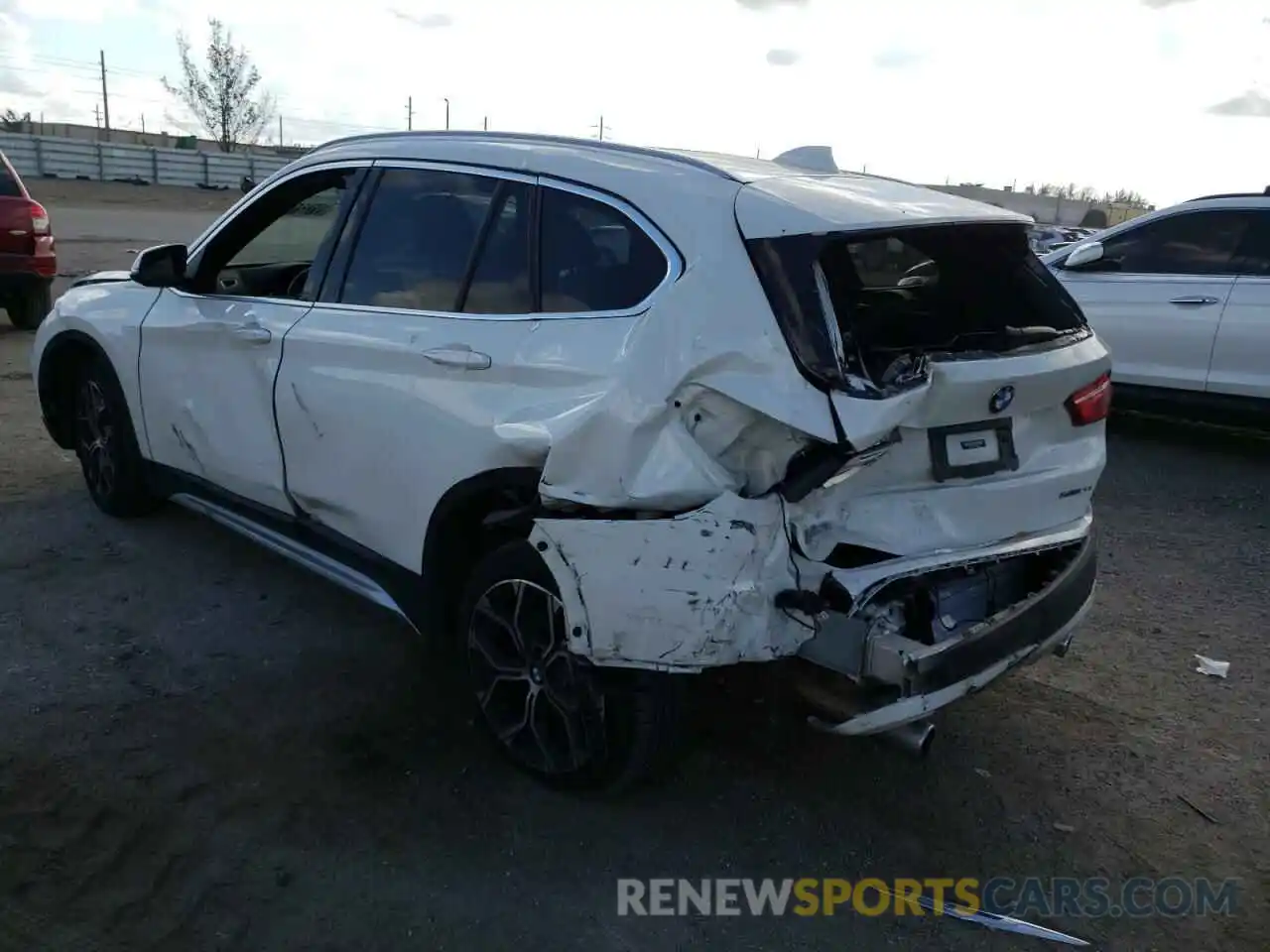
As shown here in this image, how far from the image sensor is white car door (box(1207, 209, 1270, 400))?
7180 millimetres

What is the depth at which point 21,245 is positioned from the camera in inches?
400

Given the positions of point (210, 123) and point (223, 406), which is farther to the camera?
point (210, 123)

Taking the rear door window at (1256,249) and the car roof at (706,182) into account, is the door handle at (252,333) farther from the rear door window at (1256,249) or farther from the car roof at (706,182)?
the rear door window at (1256,249)

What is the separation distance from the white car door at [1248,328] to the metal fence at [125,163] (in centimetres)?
4408

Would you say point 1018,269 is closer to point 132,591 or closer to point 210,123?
point 132,591

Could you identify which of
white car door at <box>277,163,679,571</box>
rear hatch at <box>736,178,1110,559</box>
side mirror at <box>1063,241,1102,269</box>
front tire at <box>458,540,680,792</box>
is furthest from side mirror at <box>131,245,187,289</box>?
side mirror at <box>1063,241,1102,269</box>

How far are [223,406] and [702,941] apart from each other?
2819mm

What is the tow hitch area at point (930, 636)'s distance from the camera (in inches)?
109

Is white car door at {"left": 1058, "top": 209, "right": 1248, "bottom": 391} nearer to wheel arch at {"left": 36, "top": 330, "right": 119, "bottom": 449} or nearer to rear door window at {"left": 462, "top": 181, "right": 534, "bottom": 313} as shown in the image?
rear door window at {"left": 462, "top": 181, "right": 534, "bottom": 313}

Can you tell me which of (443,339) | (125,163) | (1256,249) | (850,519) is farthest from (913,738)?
(125,163)

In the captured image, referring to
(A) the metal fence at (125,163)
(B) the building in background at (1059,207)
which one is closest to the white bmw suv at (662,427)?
(B) the building in background at (1059,207)

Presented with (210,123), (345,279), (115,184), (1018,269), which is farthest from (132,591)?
(210,123)

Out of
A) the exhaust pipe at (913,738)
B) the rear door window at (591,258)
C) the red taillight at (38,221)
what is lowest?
the exhaust pipe at (913,738)

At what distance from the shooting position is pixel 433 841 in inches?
121
